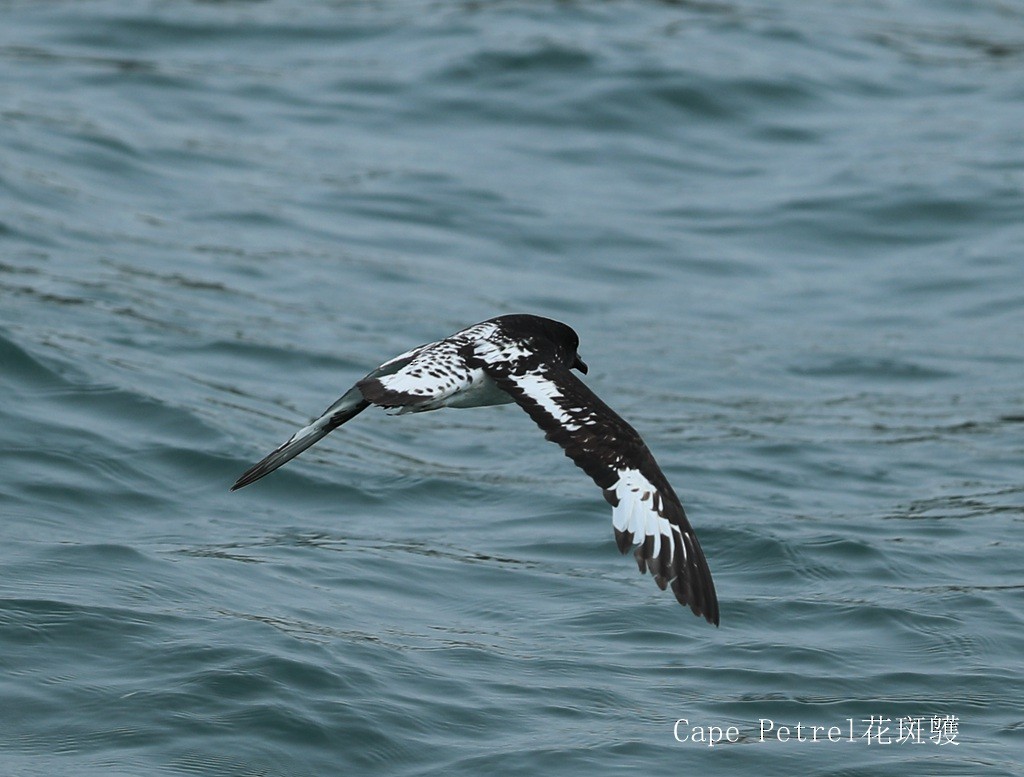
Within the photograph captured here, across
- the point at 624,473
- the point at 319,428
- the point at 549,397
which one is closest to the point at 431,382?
the point at 549,397

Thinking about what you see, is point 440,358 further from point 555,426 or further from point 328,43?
point 328,43

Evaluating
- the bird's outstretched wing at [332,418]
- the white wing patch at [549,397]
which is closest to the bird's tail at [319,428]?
the bird's outstretched wing at [332,418]

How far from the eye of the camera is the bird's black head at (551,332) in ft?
28.7

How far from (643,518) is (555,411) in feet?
2.39

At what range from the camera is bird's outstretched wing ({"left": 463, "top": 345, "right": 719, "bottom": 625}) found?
7.29 m

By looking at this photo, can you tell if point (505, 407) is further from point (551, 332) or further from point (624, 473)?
point (624, 473)

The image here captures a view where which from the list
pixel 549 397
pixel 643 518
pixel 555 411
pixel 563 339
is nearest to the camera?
pixel 643 518

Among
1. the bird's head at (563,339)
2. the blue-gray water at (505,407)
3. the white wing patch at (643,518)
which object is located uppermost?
the bird's head at (563,339)

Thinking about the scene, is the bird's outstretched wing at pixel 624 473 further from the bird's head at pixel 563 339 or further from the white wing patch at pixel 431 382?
the bird's head at pixel 563 339

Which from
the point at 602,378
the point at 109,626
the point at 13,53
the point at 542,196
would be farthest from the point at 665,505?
the point at 13,53

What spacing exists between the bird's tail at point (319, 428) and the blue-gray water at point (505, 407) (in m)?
0.92

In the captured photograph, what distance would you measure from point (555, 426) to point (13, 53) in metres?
14.1

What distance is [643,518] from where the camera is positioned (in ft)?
24.2

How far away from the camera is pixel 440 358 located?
822cm
